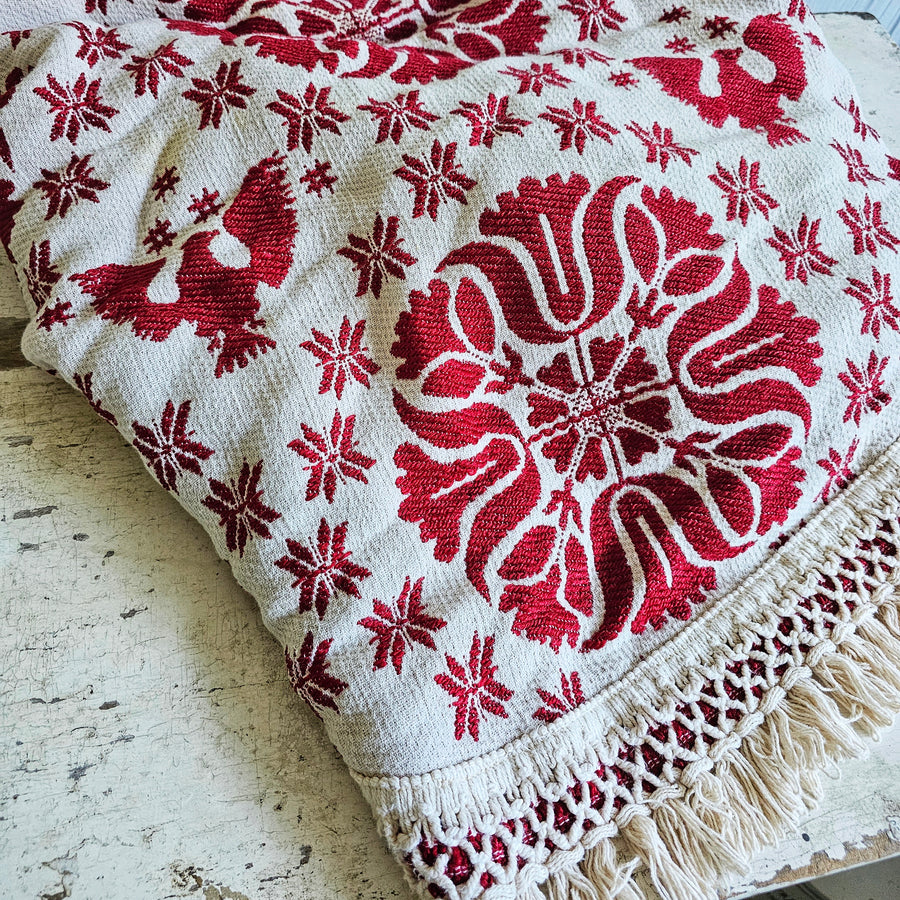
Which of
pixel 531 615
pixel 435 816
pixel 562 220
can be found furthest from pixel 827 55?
Result: pixel 435 816

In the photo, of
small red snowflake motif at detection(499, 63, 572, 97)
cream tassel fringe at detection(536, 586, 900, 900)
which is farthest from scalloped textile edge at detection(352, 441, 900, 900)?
small red snowflake motif at detection(499, 63, 572, 97)

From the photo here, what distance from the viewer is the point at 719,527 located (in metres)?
0.61

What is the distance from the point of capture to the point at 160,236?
647 millimetres

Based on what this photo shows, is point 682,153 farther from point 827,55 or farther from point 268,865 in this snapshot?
point 268,865

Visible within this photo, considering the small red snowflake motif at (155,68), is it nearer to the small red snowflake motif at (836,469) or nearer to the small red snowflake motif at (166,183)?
the small red snowflake motif at (166,183)

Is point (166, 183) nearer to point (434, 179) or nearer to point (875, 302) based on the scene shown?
point (434, 179)

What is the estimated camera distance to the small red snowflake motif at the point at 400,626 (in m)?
0.56

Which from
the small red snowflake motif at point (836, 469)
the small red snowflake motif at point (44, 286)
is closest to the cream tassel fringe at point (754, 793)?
the small red snowflake motif at point (836, 469)

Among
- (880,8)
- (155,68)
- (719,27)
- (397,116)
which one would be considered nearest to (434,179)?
(397,116)

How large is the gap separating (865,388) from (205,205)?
0.61 m

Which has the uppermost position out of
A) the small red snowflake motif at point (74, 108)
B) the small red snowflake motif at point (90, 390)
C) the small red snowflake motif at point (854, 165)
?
the small red snowflake motif at point (854, 165)

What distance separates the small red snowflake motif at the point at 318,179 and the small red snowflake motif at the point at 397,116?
0.05m

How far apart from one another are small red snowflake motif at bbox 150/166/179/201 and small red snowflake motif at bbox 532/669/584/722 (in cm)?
51

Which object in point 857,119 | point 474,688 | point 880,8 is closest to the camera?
point 474,688
